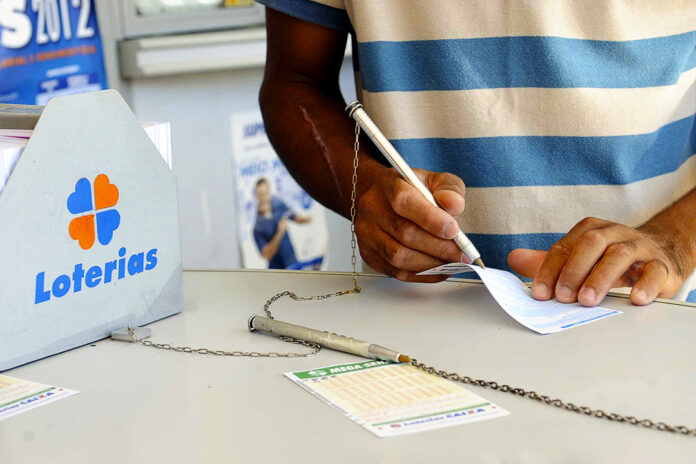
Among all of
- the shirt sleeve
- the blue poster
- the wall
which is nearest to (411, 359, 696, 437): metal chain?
the shirt sleeve

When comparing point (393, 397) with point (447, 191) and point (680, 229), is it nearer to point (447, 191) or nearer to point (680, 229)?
point (447, 191)

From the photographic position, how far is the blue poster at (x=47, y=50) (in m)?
2.14

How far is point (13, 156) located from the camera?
0.75m

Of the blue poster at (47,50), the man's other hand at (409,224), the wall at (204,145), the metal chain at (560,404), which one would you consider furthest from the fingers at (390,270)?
the wall at (204,145)

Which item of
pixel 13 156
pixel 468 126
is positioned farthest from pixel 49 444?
pixel 468 126

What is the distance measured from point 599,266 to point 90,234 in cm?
49

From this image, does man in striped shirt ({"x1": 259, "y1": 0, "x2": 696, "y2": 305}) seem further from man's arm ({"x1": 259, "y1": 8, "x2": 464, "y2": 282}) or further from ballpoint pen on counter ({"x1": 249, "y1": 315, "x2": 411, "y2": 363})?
ballpoint pen on counter ({"x1": 249, "y1": 315, "x2": 411, "y2": 363})

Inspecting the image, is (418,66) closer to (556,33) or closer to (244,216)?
(556,33)

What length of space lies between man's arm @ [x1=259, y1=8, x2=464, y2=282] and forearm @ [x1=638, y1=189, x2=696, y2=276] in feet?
0.90

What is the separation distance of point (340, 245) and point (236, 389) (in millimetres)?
2534

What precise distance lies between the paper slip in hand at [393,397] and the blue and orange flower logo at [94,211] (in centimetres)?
22

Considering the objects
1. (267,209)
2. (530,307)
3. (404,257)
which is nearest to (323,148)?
(404,257)

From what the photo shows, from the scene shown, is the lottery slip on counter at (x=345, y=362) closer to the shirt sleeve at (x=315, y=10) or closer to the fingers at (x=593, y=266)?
the fingers at (x=593, y=266)

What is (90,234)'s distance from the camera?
808mm
